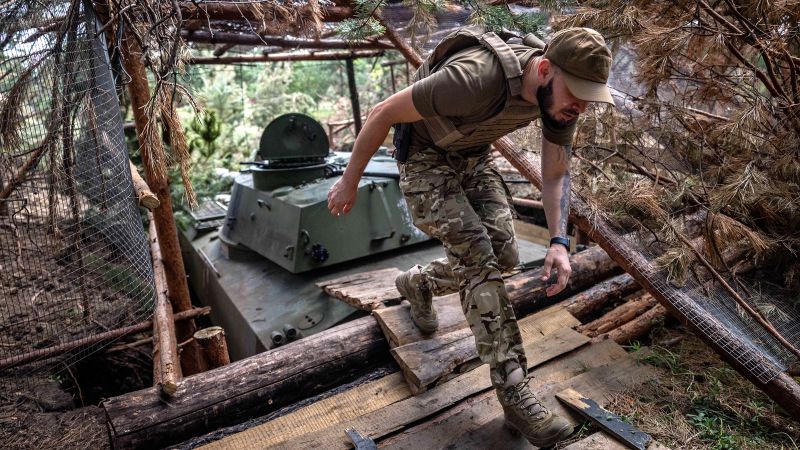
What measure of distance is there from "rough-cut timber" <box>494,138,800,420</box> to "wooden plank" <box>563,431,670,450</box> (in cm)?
78

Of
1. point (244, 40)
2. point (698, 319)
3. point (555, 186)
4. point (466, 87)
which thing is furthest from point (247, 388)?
point (244, 40)

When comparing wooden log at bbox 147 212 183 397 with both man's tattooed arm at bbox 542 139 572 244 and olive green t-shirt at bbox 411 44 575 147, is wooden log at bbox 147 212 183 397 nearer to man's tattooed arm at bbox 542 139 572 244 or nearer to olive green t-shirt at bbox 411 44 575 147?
olive green t-shirt at bbox 411 44 575 147

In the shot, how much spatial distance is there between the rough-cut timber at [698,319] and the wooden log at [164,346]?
10.1ft

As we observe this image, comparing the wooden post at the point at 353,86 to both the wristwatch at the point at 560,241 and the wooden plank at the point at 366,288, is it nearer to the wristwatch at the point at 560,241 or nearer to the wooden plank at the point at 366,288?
the wooden plank at the point at 366,288

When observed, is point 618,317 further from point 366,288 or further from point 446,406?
point 366,288

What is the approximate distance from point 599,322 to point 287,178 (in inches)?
127

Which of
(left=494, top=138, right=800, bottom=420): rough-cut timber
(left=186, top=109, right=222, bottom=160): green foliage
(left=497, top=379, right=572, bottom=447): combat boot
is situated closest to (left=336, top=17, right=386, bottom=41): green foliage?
(left=494, top=138, right=800, bottom=420): rough-cut timber

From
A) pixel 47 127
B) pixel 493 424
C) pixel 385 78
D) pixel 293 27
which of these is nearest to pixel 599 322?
pixel 493 424

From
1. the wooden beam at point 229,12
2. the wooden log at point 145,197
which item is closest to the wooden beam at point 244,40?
the wooden beam at point 229,12

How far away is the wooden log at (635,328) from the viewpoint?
4523mm

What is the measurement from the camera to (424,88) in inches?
108

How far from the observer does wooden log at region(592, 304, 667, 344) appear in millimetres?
4523

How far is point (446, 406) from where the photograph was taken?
371 centimetres

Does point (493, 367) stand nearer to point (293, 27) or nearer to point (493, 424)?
point (493, 424)
